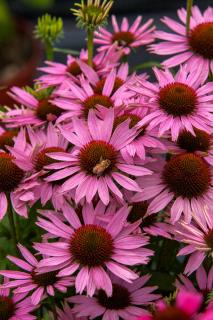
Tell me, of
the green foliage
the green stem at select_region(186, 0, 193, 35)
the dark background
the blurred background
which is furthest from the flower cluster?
the dark background

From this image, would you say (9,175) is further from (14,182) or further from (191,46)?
(191,46)

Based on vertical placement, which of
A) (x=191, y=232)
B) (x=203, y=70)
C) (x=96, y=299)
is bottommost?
(x=96, y=299)

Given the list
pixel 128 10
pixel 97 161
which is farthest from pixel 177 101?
pixel 128 10

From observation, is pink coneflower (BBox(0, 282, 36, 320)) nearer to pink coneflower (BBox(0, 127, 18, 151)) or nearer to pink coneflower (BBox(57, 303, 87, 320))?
pink coneflower (BBox(57, 303, 87, 320))

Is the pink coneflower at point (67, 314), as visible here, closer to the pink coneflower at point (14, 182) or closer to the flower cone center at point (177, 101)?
the pink coneflower at point (14, 182)

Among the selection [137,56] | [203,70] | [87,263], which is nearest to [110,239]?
[87,263]

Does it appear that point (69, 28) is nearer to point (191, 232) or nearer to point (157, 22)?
point (157, 22)
